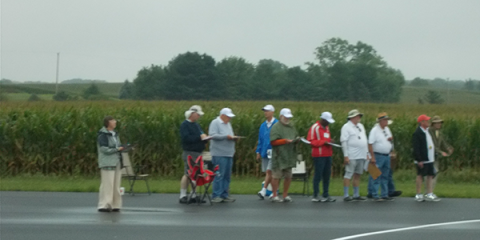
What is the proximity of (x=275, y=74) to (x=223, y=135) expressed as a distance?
150 ft

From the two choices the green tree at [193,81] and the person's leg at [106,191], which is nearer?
the person's leg at [106,191]

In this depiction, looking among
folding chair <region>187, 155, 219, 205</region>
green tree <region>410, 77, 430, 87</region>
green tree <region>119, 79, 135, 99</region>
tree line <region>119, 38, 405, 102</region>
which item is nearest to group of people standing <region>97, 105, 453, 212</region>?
folding chair <region>187, 155, 219, 205</region>

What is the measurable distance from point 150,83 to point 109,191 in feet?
154

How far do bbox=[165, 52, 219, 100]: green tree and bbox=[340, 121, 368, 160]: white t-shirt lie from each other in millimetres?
42318

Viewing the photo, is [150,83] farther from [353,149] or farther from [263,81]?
[353,149]

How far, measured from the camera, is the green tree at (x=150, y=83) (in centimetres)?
5888

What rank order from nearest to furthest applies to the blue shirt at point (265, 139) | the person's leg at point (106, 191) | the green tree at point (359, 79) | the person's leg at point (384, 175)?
the person's leg at point (106, 191) < the person's leg at point (384, 175) < the blue shirt at point (265, 139) < the green tree at point (359, 79)

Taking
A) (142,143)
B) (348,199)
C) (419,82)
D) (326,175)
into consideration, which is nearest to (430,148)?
(348,199)

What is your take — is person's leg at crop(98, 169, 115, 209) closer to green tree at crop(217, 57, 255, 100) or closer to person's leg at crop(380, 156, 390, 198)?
person's leg at crop(380, 156, 390, 198)

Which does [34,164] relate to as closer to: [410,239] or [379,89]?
[410,239]

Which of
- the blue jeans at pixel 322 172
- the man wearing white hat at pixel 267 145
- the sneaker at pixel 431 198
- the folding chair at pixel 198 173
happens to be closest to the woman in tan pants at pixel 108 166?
the folding chair at pixel 198 173

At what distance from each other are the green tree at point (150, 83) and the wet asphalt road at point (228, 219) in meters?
42.2

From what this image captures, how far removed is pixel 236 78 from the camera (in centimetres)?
6009

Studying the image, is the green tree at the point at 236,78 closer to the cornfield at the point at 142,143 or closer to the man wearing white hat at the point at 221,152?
the cornfield at the point at 142,143
